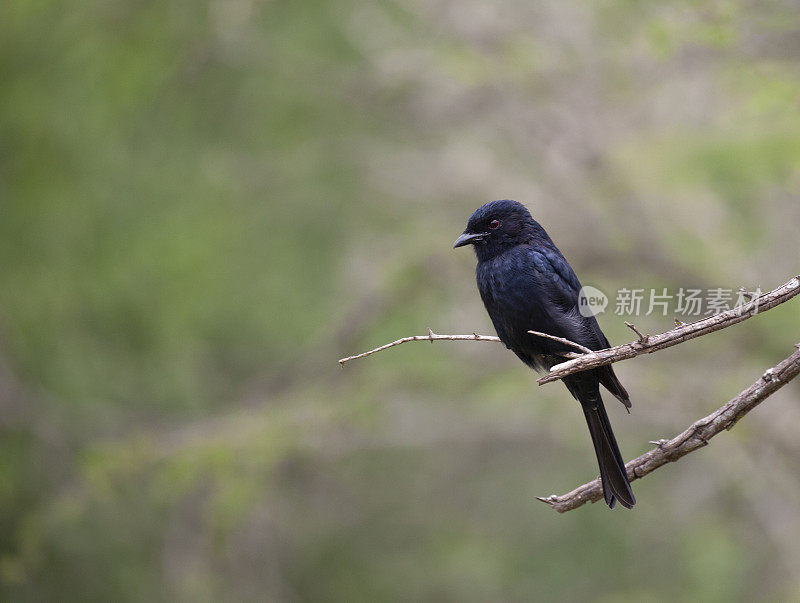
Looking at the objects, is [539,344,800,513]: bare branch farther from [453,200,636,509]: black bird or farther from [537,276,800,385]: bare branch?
[453,200,636,509]: black bird

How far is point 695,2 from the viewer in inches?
210

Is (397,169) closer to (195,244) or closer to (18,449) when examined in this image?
(195,244)

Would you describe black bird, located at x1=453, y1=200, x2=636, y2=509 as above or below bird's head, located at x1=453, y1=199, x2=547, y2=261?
below

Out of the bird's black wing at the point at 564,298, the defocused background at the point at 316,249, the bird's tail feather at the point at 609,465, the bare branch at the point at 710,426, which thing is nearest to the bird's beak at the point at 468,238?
the bird's black wing at the point at 564,298

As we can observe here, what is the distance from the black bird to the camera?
10.9 feet

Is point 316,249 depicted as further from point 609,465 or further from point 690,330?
point 690,330

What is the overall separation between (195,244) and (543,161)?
138 inches

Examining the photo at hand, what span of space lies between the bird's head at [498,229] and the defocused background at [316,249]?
8.12 ft

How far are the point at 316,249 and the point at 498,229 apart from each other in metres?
6.87

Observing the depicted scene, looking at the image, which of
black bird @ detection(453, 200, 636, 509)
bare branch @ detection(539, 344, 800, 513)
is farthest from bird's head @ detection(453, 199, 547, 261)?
bare branch @ detection(539, 344, 800, 513)

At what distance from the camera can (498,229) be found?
3.47m

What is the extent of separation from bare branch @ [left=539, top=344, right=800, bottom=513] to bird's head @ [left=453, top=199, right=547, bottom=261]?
1124mm

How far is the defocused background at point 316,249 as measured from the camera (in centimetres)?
695

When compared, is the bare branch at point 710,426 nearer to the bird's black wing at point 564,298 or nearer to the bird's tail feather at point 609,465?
the bird's tail feather at point 609,465
